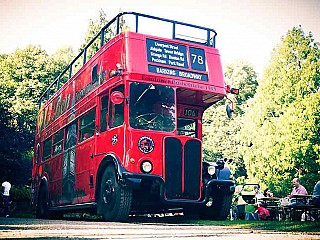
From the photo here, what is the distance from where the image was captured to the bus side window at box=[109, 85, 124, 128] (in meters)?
9.47

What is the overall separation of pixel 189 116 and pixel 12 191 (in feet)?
60.0

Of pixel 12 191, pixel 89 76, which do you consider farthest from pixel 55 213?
pixel 12 191

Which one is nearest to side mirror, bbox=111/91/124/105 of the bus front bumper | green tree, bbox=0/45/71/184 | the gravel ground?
the bus front bumper

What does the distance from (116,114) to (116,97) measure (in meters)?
0.58

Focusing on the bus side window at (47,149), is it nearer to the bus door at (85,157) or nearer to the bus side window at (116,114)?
the bus door at (85,157)

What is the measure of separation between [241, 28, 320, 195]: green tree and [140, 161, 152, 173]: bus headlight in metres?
19.5

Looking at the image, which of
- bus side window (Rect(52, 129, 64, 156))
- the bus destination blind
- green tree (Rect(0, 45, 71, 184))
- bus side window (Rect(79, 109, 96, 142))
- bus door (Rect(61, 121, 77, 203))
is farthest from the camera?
green tree (Rect(0, 45, 71, 184))

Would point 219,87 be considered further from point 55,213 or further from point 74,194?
point 55,213

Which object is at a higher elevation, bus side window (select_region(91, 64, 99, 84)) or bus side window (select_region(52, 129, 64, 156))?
bus side window (select_region(91, 64, 99, 84))

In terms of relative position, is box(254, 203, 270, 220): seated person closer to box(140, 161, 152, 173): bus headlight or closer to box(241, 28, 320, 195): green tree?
box(140, 161, 152, 173): bus headlight

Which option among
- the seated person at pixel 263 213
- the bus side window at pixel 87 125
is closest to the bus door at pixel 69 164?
the bus side window at pixel 87 125

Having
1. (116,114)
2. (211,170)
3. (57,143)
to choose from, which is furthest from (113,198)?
(57,143)

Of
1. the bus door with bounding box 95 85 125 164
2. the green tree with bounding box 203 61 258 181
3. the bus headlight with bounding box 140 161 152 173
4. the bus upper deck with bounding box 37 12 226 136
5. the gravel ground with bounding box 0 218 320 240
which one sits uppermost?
the green tree with bounding box 203 61 258 181

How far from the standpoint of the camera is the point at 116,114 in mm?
9633
